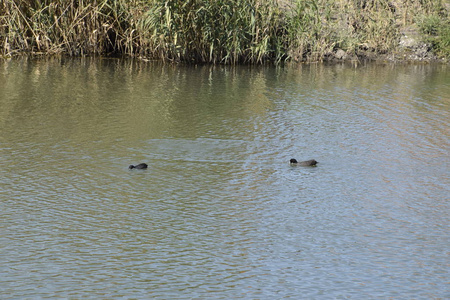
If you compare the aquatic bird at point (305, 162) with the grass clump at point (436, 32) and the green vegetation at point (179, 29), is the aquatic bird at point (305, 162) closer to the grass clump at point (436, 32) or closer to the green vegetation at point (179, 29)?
the green vegetation at point (179, 29)

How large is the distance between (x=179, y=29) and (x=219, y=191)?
7.80 metres

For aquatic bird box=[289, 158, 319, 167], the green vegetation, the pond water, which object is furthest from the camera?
the green vegetation

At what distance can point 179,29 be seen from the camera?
1405 centimetres

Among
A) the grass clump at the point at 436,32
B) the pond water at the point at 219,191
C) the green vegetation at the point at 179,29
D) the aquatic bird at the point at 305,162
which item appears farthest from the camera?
the grass clump at the point at 436,32

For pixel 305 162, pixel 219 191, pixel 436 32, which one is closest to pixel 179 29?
pixel 436 32

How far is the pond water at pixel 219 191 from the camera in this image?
492 centimetres

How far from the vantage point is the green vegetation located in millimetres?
14133

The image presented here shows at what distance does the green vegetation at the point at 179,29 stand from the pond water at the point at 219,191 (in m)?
2.13

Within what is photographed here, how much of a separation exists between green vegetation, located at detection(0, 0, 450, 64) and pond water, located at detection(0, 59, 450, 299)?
7.00 ft

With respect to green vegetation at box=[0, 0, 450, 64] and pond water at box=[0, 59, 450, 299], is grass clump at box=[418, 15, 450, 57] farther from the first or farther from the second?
pond water at box=[0, 59, 450, 299]

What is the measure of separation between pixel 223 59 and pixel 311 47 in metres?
2.30

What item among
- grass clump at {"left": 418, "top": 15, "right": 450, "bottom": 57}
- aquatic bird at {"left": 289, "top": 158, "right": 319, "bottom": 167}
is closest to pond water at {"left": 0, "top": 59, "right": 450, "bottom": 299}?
aquatic bird at {"left": 289, "top": 158, "right": 319, "bottom": 167}

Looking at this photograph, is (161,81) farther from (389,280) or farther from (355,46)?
(389,280)

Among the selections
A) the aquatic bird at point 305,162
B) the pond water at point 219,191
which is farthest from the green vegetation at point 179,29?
the aquatic bird at point 305,162
